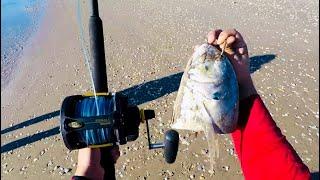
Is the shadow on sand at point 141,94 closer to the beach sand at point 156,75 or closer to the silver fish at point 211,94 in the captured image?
the beach sand at point 156,75

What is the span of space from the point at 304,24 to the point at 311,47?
1468mm

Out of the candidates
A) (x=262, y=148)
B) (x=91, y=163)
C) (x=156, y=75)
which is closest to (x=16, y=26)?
(x=156, y=75)

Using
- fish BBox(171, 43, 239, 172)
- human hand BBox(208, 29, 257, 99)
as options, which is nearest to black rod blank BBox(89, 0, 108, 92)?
fish BBox(171, 43, 239, 172)

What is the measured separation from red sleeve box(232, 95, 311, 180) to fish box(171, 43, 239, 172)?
58mm

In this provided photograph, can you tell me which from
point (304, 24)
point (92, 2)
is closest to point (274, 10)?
point (304, 24)

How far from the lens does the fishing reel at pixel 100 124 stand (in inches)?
83.3

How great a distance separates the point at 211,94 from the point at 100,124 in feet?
1.68

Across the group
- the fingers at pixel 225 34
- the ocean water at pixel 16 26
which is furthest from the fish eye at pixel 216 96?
the ocean water at pixel 16 26

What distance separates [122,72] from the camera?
30.3 ft

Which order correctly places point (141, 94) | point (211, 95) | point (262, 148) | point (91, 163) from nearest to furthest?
point (262, 148), point (211, 95), point (91, 163), point (141, 94)

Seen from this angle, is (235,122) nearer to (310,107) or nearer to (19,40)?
(310,107)

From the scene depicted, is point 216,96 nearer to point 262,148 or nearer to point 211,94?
point 211,94

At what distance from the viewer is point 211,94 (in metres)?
2.14

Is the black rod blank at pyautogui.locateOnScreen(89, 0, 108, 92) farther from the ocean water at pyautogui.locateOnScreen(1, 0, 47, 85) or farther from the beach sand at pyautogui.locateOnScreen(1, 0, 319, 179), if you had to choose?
the ocean water at pyautogui.locateOnScreen(1, 0, 47, 85)
